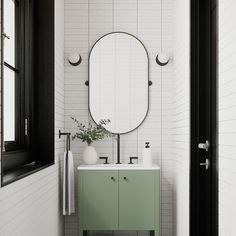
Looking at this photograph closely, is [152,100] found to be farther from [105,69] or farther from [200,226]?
[200,226]

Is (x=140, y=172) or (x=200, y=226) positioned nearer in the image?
(x=200, y=226)

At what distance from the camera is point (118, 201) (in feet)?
11.8

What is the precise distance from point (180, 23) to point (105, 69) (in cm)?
87

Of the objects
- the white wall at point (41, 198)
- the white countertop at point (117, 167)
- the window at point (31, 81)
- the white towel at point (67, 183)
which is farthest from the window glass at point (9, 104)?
the white countertop at point (117, 167)

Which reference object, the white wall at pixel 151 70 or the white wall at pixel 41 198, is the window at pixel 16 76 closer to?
the white wall at pixel 41 198

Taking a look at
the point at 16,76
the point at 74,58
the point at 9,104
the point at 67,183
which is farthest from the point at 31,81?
the point at 67,183

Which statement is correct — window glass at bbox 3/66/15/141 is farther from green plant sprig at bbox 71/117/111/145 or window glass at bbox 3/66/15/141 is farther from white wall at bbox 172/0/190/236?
white wall at bbox 172/0/190/236

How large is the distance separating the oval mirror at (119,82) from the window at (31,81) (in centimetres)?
Result: 68

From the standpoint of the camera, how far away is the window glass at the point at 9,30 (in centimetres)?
282

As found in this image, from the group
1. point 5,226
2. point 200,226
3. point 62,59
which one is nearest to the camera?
point 5,226

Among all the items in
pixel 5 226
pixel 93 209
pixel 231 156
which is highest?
pixel 231 156

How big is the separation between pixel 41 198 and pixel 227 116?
4.44 ft

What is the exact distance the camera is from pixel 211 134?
2.89 meters

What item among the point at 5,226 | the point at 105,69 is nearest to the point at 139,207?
the point at 105,69
